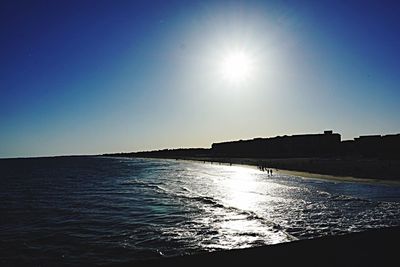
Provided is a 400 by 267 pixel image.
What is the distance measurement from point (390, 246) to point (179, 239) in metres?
8.83

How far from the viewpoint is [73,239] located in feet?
50.4

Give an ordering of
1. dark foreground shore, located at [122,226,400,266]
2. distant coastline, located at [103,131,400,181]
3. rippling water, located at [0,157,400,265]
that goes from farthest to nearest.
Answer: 1. distant coastline, located at [103,131,400,181]
2. rippling water, located at [0,157,400,265]
3. dark foreground shore, located at [122,226,400,266]

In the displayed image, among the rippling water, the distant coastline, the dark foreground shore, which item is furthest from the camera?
the distant coastline

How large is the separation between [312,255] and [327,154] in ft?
372

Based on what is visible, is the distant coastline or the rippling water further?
the distant coastline

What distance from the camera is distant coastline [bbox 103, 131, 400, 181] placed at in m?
52.0

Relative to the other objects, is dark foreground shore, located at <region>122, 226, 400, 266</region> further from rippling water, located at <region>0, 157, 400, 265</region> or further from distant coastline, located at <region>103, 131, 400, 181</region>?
distant coastline, located at <region>103, 131, 400, 181</region>

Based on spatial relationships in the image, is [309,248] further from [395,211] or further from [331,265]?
[395,211]

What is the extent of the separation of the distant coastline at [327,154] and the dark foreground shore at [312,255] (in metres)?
38.3

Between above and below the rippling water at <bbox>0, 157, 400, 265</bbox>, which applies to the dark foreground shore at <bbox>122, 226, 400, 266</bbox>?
above

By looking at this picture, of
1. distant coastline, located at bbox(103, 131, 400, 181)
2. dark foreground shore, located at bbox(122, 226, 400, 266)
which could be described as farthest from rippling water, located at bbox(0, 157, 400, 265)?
distant coastline, located at bbox(103, 131, 400, 181)

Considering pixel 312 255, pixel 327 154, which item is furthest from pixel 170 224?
pixel 327 154

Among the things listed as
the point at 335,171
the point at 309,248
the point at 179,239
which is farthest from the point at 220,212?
Result: the point at 335,171

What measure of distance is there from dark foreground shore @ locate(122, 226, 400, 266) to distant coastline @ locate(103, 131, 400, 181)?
1506 inches
